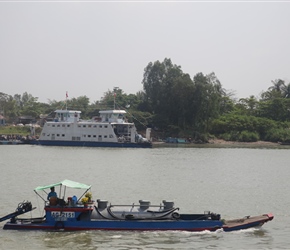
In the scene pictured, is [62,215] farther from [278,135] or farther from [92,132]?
[278,135]

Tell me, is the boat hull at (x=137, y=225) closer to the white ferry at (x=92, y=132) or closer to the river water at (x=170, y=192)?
the river water at (x=170, y=192)

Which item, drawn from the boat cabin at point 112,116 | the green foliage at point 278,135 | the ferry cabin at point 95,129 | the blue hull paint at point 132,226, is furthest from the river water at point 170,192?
the green foliage at point 278,135

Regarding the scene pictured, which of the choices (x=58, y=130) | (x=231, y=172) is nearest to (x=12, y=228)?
(x=231, y=172)

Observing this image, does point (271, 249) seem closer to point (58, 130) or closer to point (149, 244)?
point (149, 244)

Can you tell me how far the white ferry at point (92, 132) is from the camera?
244 feet

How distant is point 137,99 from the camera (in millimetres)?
97250

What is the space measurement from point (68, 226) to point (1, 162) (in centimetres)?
2896

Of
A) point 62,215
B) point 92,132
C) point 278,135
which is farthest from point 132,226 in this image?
point 278,135

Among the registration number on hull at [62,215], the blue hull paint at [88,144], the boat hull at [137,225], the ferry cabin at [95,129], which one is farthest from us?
the ferry cabin at [95,129]

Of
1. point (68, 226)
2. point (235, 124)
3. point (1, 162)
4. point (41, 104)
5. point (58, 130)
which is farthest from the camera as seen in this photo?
point (41, 104)

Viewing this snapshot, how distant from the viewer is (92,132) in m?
75.9

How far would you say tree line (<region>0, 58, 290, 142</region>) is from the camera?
82562 mm

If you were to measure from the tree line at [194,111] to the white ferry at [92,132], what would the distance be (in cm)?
573

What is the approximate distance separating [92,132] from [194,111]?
55.4 feet
